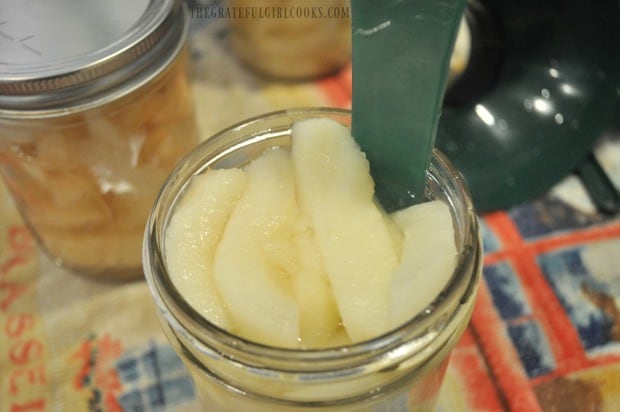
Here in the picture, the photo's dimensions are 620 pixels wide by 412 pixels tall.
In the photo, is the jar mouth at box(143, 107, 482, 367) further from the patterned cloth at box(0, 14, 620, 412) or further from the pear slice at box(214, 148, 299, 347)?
the patterned cloth at box(0, 14, 620, 412)

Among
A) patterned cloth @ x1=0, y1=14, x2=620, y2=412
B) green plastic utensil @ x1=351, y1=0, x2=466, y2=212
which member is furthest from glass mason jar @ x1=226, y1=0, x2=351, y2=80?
green plastic utensil @ x1=351, y1=0, x2=466, y2=212

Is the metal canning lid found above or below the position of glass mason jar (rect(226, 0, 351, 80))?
above

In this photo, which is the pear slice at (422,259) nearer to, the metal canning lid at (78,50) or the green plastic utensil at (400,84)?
the green plastic utensil at (400,84)

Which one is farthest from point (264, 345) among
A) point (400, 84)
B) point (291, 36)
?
point (291, 36)

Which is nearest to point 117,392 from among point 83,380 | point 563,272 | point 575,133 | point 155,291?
point 83,380

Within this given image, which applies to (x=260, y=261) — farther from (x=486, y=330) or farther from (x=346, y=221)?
(x=486, y=330)

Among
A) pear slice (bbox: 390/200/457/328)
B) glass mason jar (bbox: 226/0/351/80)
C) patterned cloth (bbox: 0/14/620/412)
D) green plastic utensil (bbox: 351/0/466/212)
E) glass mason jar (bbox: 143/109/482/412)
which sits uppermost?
green plastic utensil (bbox: 351/0/466/212)

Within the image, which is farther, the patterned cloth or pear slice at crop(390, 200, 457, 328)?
the patterned cloth

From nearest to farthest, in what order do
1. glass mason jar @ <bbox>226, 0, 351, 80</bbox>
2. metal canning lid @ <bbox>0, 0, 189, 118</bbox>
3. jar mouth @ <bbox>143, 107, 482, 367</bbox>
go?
jar mouth @ <bbox>143, 107, 482, 367</bbox> → metal canning lid @ <bbox>0, 0, 189, 118</bbox> → glass mason jar @ <bbox>226, 0, 351, 80</bbox>
